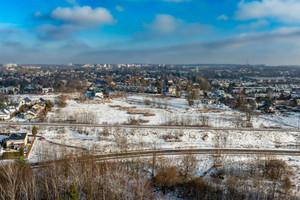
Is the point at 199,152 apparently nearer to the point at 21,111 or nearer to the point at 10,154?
the point at 10,154

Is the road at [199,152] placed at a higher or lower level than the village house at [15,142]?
lower

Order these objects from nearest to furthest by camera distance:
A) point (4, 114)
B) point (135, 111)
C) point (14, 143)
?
point (14, 143)
point (4, 114)
point (135, 111)

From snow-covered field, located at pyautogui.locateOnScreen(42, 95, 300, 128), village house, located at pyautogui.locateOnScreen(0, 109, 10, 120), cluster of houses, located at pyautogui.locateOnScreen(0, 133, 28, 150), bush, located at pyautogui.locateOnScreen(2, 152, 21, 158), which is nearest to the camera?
bush, located at pyautogui.locateOnScreen(2, 152, 21, 158)

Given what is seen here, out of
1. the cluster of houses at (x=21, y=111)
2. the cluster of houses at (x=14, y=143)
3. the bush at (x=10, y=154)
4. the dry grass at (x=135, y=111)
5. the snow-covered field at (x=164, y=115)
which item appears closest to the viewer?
the bush at (x=10, y=154)

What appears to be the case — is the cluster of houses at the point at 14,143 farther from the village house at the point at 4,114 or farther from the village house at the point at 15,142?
the village house at the point at 4,114

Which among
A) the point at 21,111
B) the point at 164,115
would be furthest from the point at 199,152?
the point at 21,111

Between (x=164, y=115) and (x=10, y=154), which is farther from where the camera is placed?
(x=164, y=115)

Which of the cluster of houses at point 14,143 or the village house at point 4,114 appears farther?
the village house at point 4,114

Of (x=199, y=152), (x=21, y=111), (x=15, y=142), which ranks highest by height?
(x=21, y=111)

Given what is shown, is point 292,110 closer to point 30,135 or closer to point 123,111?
point 123,111

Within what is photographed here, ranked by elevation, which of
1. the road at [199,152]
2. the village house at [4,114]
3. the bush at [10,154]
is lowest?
the road at [199,152]

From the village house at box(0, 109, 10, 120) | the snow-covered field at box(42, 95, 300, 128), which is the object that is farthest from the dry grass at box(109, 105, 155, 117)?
the village house at box(0, 109, 10, 120)

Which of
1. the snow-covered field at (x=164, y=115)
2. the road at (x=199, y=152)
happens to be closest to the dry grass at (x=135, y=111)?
the snow-covered field at (x=164, y=115)

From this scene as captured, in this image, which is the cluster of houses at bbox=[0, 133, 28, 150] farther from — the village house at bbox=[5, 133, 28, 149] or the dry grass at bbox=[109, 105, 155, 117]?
the dry grass at bbox=[109, 105, 155, 117]
